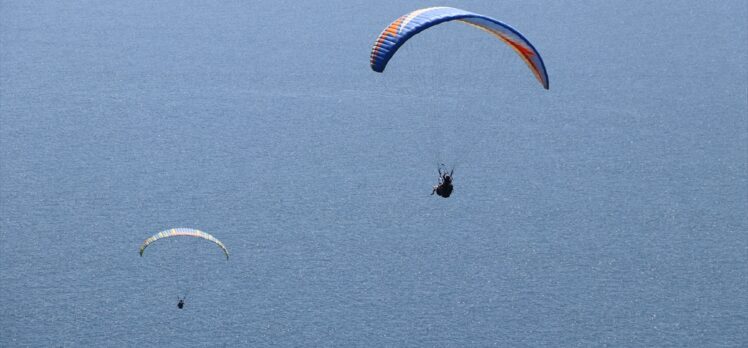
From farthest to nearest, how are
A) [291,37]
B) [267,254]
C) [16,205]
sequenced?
1. [291,37]
2. [16,205]
3. [267,254]

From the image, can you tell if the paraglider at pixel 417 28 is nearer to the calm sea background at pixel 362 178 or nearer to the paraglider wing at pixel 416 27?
the paraglider wing at pixel 416 27

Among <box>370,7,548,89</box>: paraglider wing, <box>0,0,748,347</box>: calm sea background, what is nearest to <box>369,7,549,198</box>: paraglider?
<box>370,7,548,89</box>: paraglider wing

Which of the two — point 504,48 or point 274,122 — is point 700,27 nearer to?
point 504,48

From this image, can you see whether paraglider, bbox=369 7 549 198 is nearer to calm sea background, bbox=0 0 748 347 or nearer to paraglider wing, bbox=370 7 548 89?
paraglider wing, bbox=370 7 548 89

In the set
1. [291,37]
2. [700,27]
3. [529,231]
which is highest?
[700,27]

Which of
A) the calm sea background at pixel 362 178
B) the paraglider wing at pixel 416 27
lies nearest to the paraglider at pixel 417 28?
the paraglider wing at pixel 416 27

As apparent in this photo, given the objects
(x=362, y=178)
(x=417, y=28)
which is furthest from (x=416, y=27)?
(x=362, y=178)

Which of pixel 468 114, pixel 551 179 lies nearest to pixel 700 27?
pixel 468 114

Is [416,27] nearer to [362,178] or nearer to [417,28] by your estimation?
[417,28]
